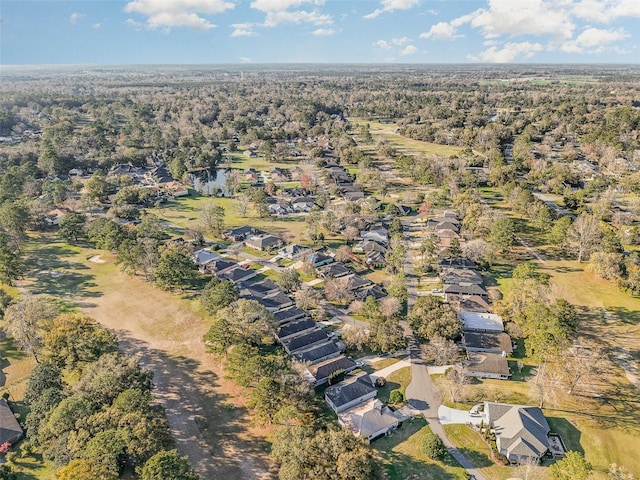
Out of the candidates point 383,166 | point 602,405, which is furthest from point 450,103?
point 602,405

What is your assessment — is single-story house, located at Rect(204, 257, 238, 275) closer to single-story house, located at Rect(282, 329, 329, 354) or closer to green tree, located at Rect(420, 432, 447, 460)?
single-story house, located at Rect(282, 329, 329, 354)

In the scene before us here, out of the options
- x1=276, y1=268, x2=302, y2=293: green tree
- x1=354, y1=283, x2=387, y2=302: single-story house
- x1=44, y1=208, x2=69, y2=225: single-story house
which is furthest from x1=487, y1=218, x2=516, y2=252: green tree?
x1=44, y1=208, x2=69, y2=225: single-story house

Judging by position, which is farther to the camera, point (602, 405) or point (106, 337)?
point (106, 337)

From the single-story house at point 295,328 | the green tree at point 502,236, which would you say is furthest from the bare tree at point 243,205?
the green tree at point 502,236

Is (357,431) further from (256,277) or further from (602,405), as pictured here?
(256,277)

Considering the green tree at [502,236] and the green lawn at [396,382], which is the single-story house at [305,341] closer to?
the green lawn at [396,382]
